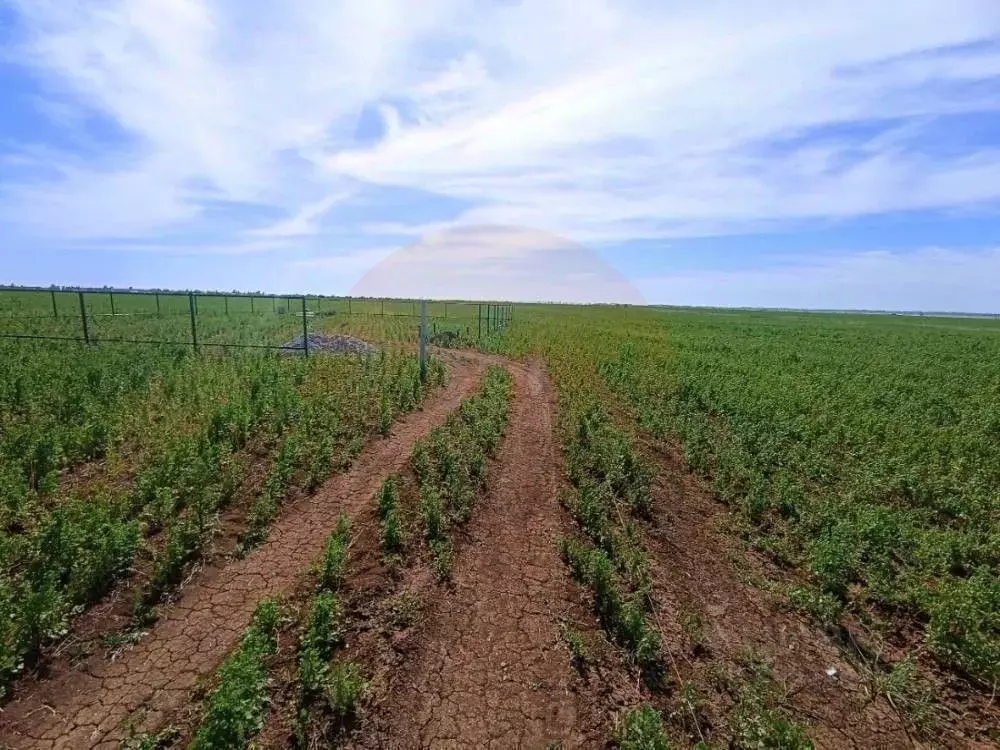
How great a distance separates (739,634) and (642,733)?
2176mm

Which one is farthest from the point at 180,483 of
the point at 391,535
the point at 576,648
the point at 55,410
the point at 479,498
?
the point at 576,648

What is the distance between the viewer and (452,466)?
296 inches

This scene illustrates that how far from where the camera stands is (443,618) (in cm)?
470

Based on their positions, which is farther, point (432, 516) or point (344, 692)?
point (432, 516)

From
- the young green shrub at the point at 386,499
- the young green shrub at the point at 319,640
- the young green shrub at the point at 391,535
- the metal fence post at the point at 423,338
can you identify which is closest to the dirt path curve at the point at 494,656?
the young green shrub at the point at 319,640

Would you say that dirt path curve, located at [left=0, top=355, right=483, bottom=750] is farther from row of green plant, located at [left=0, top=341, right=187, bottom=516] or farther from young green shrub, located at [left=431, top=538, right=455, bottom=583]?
row of green plant, located at [left=0, top=341, right=187, bottom=516]

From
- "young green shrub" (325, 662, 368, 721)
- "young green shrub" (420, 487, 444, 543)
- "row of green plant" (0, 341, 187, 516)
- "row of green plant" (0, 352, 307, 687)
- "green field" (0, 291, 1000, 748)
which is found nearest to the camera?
"young green shrub" (325, 662, 368, 721)

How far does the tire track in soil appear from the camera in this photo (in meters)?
4.19

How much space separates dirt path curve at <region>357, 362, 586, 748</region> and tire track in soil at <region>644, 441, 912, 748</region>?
3.94ft

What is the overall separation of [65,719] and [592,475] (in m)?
6.63

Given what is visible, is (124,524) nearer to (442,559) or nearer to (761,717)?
(442,559)

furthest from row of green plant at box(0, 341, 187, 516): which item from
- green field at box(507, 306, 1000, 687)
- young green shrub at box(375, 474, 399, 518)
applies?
green field at box(507, 306, 1000, 687)

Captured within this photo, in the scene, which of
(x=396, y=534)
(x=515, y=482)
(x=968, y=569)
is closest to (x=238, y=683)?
(x=396, y=534)

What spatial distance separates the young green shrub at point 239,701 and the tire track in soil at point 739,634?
11.3ft
